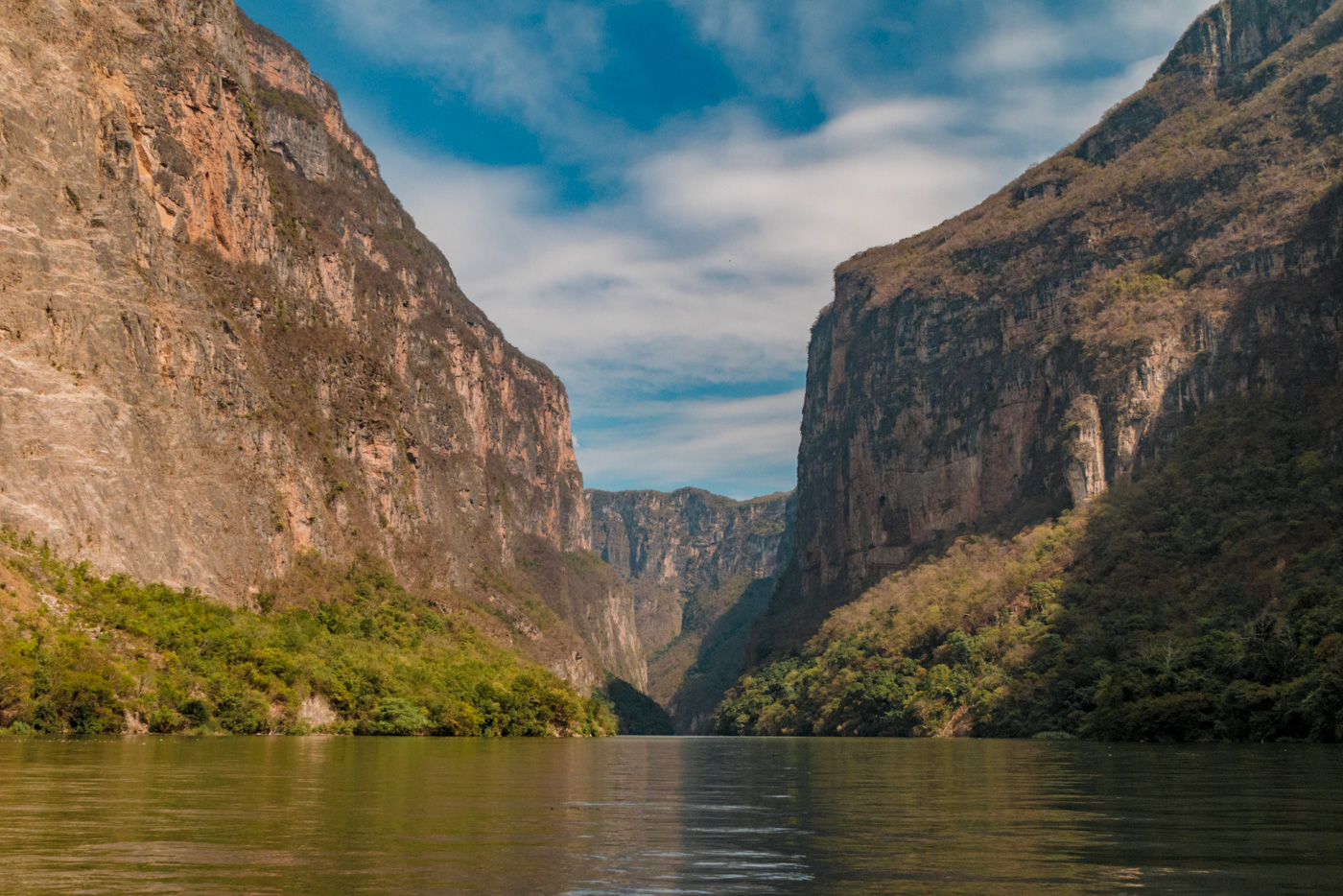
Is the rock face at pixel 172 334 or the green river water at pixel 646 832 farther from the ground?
the rock face at pixel 172 334

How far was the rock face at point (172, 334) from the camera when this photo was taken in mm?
81625

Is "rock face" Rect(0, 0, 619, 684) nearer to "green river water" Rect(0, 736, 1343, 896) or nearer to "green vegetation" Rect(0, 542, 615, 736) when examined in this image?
"green vegetation" Rect(0, 542, 615, 736)

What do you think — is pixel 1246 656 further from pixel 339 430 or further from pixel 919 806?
pixel 339 430

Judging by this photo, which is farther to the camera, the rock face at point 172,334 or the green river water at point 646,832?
the rock face at point 172,334

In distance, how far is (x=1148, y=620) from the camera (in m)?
112

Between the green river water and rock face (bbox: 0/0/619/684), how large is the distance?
5733cm

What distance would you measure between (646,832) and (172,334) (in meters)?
94.5

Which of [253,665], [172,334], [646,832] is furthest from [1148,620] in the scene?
[646,832]

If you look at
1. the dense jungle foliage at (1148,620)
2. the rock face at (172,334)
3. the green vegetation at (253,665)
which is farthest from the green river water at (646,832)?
A: the rock face at (172,334)

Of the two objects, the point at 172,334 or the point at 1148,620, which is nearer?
the point at 172,334

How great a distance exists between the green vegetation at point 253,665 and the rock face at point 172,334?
504 cm

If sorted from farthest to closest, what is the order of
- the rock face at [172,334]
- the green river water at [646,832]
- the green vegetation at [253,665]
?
the rock face at [172,334] → the green vegetation at [253,665] → the green river water at [646,832]

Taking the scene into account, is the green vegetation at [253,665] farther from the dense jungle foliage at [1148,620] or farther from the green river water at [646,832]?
the dense jungle foliage at [1148,620]

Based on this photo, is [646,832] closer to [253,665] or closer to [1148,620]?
[253,665]
